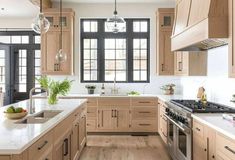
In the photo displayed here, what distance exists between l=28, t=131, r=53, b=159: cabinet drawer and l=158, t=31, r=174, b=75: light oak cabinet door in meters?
4.43

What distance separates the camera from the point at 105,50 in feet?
24.7

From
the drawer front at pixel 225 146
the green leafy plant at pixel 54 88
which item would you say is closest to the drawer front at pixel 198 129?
the drawer front at pixel 225 146

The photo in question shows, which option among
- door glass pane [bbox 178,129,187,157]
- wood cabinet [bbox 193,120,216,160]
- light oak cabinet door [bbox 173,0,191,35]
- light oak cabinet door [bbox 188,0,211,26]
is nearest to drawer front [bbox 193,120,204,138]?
wood cabinet [bbox 193,120,216,160]

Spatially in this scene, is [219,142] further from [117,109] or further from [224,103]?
[117,109]

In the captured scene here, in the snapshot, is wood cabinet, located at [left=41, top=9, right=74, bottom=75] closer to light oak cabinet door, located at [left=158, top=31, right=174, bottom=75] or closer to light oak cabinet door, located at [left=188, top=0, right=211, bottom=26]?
light oak cabinet door, located at [left=158, top=31, right=174, bottom=75]

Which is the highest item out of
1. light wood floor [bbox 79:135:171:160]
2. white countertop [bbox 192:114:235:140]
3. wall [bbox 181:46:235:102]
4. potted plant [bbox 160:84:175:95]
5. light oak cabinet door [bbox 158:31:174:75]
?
light oak cabinet door [bbox 158:31:174:75]

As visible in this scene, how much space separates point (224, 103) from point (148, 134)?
2.83 metres

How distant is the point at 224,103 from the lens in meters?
4.21

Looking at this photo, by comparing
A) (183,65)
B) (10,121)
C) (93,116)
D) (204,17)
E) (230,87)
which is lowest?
(93,116)

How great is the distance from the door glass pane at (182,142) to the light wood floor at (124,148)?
0.99 meters

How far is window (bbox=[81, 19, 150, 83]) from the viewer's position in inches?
294

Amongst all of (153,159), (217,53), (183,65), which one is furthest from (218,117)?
(183,65)

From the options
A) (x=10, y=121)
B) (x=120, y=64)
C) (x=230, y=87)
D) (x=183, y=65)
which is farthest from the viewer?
(x=120, y=64)

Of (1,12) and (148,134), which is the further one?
(1,12)
